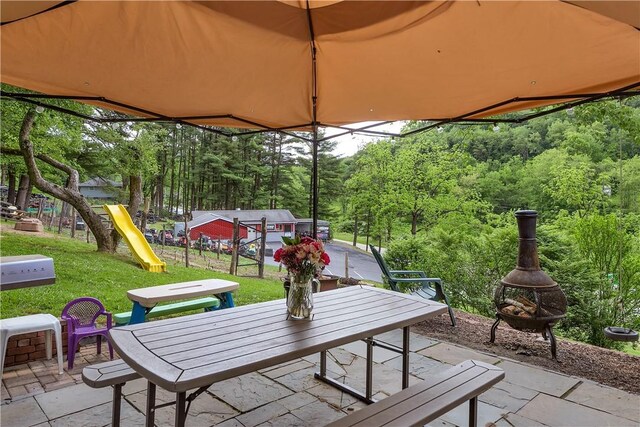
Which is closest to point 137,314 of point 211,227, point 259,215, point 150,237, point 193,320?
point 193,320

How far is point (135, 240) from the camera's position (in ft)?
24.8

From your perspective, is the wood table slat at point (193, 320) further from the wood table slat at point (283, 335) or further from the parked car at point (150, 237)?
the parked car at point (150, 237)

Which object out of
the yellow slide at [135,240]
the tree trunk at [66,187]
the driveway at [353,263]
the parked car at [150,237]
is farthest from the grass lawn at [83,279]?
the parked car at [150,237]

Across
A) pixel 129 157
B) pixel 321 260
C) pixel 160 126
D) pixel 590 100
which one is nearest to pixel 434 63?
pixel 590 100

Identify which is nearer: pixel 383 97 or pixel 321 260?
pixel 321 260

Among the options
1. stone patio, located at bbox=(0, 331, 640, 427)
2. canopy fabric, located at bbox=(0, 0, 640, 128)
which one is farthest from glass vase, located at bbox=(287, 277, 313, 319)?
canopy fabric, located at bbox=(0, 0, 640, 128)

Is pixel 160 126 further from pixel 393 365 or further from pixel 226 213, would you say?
pixel 393 365

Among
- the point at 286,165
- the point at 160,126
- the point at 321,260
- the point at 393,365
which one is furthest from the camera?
the point at 286,165

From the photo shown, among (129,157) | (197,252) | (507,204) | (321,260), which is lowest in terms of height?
(197,252)

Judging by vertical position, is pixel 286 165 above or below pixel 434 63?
above

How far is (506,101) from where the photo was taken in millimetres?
2594

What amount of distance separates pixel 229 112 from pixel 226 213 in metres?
10.1

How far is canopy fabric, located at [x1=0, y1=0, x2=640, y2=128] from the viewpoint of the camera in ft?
5.96

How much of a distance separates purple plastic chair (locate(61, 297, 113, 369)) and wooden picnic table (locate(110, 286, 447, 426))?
1436 mm
